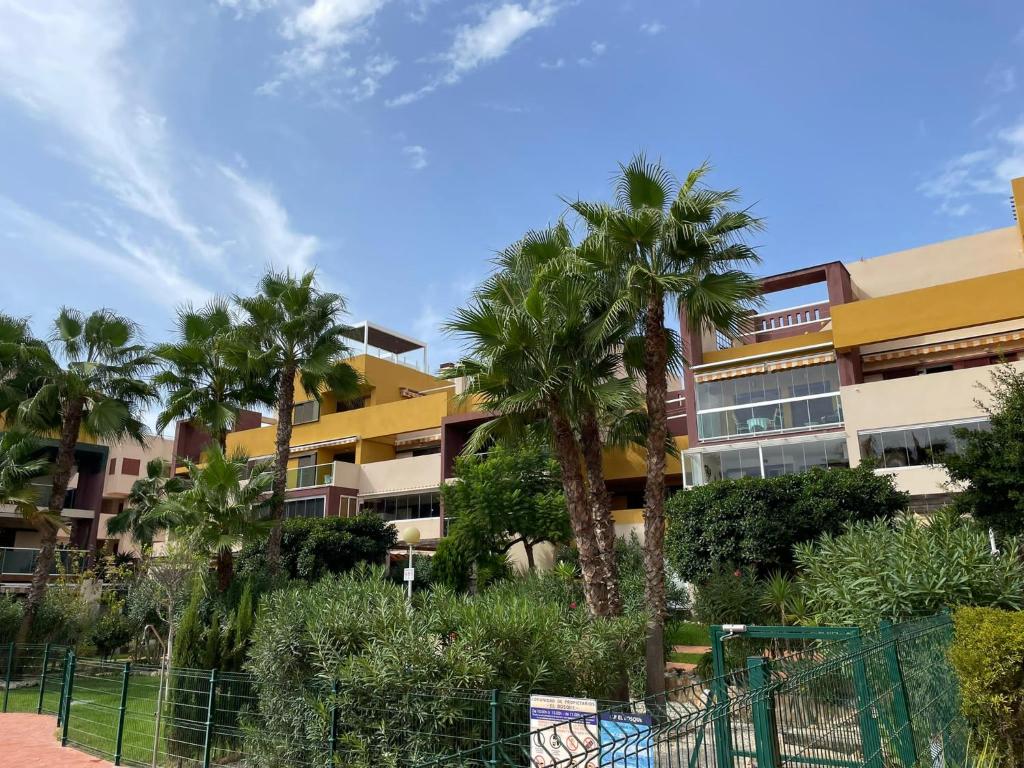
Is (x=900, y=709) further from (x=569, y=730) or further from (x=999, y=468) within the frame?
(x=999, y=468)

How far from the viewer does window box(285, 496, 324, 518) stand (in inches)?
1352

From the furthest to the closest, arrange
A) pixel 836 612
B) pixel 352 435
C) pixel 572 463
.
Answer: pixel 352 435 < pixel 572 463 < pixel 836 612

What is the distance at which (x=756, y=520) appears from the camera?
70.5 feet

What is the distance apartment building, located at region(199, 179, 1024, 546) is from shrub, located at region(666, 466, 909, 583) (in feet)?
8.20

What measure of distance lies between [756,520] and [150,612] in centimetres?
1824

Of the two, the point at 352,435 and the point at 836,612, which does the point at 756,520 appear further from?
the point at 352,435

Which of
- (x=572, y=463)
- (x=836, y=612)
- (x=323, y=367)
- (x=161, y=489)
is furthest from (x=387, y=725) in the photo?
(x=161, y=489)

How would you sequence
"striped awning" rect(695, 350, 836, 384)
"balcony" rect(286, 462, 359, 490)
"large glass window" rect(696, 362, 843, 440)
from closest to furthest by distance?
"large glass window" rect(696, 362, 843, 440) < "striped awning" rect(695, 350, 836, 384) < "balcony" rect(286, 462, 359, 490)

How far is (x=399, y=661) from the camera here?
25.1 feet

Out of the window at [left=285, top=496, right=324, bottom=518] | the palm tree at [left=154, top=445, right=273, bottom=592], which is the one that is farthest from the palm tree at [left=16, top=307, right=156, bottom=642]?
the window at [left=285, top=496, right=324, bottom=518]

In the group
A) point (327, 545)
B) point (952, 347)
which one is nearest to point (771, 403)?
point (952, 347)

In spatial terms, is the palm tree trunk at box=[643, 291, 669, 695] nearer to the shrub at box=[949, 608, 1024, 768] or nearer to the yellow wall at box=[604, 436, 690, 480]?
the shrub at box=[949, 608, 1024, 768]

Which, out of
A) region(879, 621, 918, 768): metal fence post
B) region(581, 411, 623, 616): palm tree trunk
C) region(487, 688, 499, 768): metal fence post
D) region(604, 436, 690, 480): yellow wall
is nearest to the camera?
region(879, 621, 918, 768): metal fence post

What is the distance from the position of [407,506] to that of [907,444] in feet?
69.5
